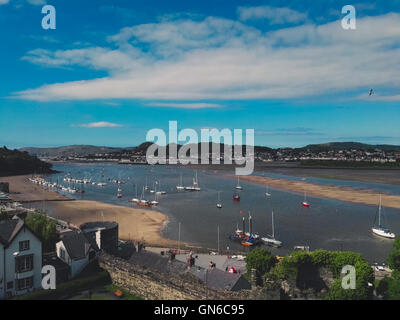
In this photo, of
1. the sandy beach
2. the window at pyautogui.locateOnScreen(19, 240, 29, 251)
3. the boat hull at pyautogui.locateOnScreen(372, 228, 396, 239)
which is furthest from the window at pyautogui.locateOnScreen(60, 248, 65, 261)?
the sandy beach

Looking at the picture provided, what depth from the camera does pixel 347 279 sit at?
2141 centimetres

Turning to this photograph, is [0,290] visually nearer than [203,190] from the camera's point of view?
Yes

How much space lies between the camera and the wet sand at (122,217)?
43375 mm

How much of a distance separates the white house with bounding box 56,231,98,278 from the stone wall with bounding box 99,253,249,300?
106cm

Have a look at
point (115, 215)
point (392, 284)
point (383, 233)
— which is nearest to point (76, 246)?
point (392, 284)

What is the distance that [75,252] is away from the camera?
23719 mm

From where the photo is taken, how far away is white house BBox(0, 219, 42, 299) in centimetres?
1995

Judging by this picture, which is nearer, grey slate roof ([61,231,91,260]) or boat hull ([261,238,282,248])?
grey slate roof ([61,231,91,260])

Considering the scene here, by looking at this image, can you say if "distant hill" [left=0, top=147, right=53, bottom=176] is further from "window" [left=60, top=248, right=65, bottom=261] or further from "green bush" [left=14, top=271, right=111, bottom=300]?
"green bush" [left=14, top=271, right=111, bottom=300]

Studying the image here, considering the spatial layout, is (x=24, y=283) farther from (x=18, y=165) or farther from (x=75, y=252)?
(x=18, y=165)
